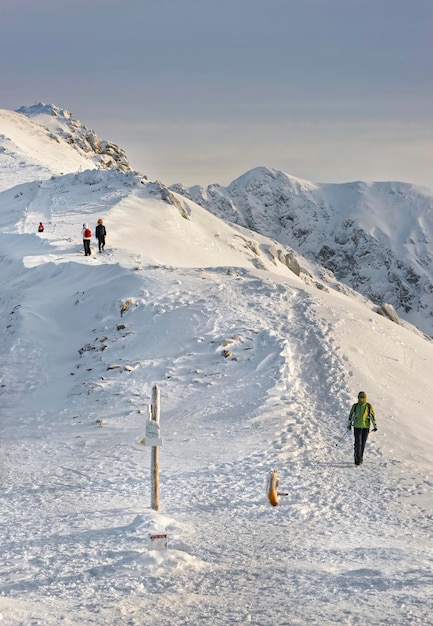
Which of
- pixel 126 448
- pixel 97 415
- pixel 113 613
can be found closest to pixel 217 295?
pixel 97 415

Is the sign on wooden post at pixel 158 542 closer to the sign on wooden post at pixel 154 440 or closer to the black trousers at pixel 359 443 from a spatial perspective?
the sign on wooden post at pixel 154 440

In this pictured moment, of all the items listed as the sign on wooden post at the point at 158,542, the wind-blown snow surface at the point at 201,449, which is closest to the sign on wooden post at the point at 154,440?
the wind-blown snow surface at the point at 201,449

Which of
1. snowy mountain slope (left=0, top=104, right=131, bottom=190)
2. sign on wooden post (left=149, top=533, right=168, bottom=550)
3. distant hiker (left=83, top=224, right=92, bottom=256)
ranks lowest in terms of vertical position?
sign on wooden post (left=149, top=533, right=168, bottom=550)

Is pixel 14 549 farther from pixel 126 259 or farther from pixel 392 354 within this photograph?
pixel 126 259

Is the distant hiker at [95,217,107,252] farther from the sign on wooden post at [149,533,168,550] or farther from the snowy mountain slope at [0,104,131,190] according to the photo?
the snowy mountain slope at [0,104,131,190]

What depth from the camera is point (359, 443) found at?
1518 centimetres

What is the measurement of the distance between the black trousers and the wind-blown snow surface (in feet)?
0.97

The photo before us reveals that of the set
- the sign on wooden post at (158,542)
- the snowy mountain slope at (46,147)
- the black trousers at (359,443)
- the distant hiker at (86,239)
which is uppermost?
the snowy mountain slope at (46,147)

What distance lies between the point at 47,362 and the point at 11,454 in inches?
238

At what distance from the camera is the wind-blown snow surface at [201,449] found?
28.3ft

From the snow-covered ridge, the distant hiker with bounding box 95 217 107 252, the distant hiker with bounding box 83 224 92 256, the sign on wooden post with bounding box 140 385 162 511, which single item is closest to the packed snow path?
the sign on wooden post with bounding box 140 385 162 511

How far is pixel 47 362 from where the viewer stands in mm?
21984

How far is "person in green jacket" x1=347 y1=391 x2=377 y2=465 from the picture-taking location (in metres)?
15.2

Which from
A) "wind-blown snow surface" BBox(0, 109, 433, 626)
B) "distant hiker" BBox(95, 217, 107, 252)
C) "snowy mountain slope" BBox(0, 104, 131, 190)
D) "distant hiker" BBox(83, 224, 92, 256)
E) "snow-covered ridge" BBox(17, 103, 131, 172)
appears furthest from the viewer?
"snow-covered ridge" BBox(17, 103, 131, 172)
